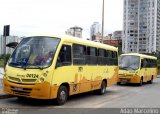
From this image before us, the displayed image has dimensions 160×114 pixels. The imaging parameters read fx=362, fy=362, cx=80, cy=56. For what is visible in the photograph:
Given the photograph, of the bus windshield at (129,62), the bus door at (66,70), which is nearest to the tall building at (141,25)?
the bus windshield at (129,62)

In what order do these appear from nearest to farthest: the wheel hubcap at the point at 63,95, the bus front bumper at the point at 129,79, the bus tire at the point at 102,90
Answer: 1. the wheel hubcap at the point at 63,95
2. the bus tire at the point at 102,90
3. the bus front bumper at the point at 129,79

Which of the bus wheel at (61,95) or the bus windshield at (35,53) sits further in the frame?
the bus wheel at (61,95)

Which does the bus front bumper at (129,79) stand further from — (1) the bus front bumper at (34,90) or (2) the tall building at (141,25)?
(2) the tall building at (141,25)

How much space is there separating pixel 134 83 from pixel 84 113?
56.0ft

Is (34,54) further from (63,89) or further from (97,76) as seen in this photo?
(97,76)

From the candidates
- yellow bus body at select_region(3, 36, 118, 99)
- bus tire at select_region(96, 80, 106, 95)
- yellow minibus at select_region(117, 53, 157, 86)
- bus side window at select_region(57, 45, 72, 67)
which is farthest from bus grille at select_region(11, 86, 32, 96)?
yellow minibus at select_region(117, 53, 157, 86)

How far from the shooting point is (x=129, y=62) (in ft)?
87.1

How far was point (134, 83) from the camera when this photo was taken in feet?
91.8

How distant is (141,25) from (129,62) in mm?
45008

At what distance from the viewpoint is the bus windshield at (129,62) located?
26272 mm

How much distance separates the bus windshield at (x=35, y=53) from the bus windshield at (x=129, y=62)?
13.7 m

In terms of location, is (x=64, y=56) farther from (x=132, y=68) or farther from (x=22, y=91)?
(x=132, y=68)

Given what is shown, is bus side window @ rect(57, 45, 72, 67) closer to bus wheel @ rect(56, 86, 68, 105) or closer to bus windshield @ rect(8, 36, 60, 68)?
bus windshield @ rect(8, 36, 60, 68)

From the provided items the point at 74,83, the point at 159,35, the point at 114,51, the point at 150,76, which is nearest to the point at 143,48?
the point at 159,35
